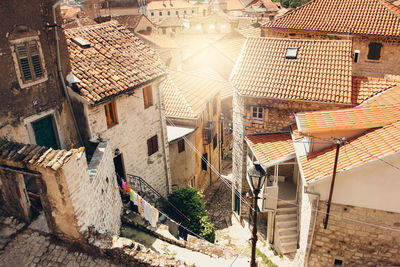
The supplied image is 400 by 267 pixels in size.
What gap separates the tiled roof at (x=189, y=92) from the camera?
831 inches

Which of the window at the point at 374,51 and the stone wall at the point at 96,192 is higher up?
the window at the point at 374,51

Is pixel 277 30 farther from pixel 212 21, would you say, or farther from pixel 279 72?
pixel 212 21

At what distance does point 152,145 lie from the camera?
1680 cm

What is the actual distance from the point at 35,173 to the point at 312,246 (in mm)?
10544

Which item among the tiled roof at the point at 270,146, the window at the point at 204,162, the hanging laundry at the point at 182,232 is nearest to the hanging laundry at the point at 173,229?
the hanging laundry at the point at 182,232

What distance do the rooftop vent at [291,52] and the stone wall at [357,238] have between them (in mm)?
8585

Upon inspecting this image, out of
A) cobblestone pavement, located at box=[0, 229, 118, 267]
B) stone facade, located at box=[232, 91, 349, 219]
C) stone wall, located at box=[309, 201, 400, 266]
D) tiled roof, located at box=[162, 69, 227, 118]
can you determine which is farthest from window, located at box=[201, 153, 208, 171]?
cobblestone pavement, located at box=[0, 229, 118, 267]

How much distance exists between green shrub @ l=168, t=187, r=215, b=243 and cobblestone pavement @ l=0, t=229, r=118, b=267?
6797mm

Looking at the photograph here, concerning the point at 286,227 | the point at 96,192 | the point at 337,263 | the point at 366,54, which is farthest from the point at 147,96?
the point at 366,54

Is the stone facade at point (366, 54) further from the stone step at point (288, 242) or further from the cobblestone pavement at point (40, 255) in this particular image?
the cobblestone pavement at point (40, 255)

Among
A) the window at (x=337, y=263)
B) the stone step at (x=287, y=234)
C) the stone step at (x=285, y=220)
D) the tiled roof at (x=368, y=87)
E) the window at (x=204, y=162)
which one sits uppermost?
the tiled roof at (x=368, y=87)

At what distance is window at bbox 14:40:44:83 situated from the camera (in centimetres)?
1015

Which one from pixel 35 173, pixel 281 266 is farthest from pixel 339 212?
pixel 35 173

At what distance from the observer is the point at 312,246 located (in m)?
13.1
